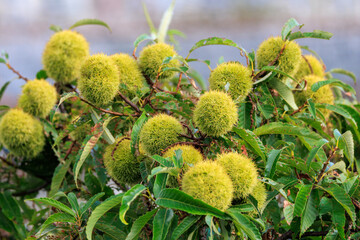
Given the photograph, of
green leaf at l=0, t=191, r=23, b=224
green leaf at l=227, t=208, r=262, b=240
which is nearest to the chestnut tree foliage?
green leaf at l=227, t=208, r=262, b=240

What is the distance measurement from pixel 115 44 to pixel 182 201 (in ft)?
16.6

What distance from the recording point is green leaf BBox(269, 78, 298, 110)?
1.01m

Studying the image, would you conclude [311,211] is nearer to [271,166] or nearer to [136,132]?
[271,166]

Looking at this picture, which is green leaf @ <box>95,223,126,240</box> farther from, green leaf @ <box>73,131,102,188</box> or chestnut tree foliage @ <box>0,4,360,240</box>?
green leaf @ <box>73,131,102,188</box>

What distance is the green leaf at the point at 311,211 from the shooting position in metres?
0.81

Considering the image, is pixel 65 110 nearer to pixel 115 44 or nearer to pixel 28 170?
pixel 28 170

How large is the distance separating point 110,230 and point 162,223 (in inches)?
7.5

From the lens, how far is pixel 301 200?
0.81 meters

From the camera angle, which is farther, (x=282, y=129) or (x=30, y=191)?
(x=30, y=191)

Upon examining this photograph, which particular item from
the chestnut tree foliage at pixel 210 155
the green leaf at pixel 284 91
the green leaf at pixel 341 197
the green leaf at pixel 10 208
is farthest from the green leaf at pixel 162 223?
the green leaf at pixel 10 208

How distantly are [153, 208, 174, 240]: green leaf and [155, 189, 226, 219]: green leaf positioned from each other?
33 mm

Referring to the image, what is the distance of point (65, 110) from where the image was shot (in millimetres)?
1521

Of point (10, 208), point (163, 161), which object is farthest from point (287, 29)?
point (10, 208)

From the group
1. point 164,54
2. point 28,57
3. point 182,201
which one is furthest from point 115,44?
point 182,201
